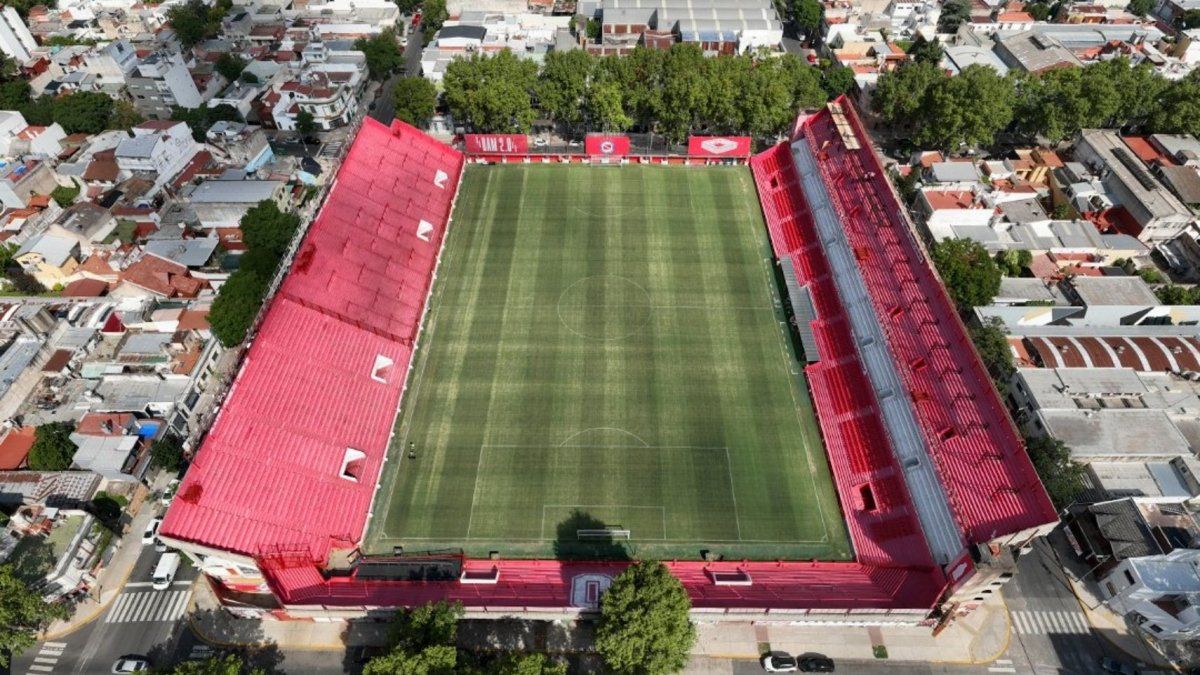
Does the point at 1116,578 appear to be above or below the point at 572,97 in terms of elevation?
below

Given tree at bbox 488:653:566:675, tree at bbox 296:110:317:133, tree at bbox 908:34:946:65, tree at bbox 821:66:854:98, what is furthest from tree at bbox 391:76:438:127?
tree at bbox 908:34:946:65

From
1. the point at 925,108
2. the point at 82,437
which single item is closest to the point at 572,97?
the point at 925,108

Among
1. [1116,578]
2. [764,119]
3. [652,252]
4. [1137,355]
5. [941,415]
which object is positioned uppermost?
[764,119]

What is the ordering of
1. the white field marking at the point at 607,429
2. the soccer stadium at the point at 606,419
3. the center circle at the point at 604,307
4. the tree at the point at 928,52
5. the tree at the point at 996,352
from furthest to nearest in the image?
the tree at the point at 928,52
the center circle at the point at 604,307
the tree at the point at 996,352
the white field marking at the point at 607,429
the soccer stadium at the point at 606,419

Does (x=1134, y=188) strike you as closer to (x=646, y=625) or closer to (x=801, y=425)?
(x=801, y=425)

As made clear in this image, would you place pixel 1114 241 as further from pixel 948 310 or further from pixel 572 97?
pixel 572 97

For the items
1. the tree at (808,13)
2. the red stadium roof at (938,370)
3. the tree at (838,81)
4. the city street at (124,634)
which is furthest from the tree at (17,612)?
the tree at (808,13)

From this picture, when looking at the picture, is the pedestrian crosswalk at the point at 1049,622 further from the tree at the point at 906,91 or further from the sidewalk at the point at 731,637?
the tree at the point at 906,91

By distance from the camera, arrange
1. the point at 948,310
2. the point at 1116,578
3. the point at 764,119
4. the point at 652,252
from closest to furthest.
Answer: the point at 1116,578, the point at 948,310, the point at 652,252, the point at 764,119
